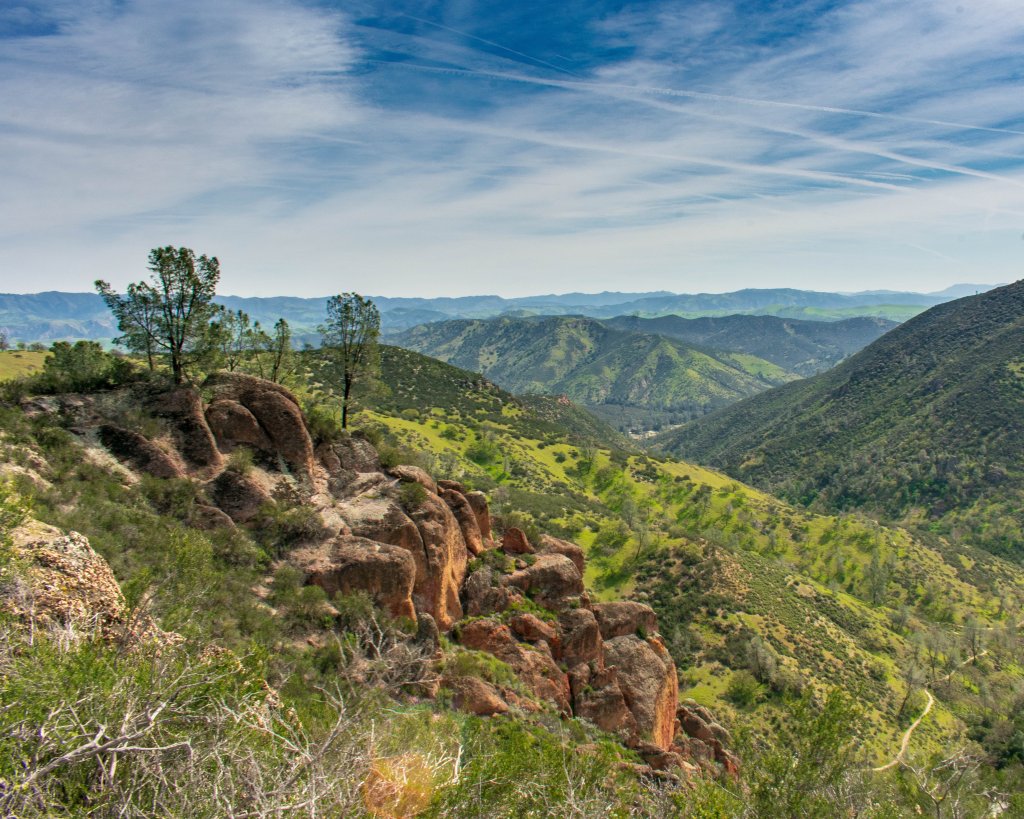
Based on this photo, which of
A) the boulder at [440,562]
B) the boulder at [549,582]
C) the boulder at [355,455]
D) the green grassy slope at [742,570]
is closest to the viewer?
the boulder at [440,562]

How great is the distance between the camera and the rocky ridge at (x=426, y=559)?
22.0 metres

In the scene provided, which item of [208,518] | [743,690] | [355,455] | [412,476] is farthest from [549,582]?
[743,690]

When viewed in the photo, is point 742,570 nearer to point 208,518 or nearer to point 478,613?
point 478,613

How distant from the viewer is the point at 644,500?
374ft

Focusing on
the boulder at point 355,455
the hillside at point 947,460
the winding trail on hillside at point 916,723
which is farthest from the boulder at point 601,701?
the hillside at point 947,460

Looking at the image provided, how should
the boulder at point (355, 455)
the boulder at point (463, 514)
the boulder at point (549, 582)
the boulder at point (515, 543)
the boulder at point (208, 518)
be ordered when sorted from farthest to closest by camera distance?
1. the boulder at point (515, 543)
2. the boulder at point (463, 514)
3. the boulder at point (549, 582)
4. the boulder at point (355, 455)
5. the boulder at point (208, 518)

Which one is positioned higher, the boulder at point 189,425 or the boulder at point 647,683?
the boulder at point 189,425

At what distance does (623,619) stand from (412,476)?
56.9 feet

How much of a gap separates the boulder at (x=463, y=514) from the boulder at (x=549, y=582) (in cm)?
286

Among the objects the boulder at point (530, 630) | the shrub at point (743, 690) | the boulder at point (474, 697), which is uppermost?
the boulder at point (474, 697)

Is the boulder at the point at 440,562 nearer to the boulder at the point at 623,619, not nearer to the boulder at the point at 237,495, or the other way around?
the boulder at the point at 237,495

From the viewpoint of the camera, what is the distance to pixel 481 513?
111 ft

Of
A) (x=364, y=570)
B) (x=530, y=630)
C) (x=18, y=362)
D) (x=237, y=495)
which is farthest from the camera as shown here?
(x=18, y=362)

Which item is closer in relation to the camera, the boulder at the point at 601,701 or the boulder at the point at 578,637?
the boulder at the point at 601,701
